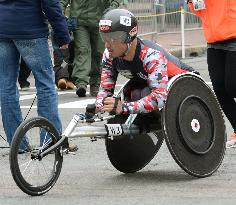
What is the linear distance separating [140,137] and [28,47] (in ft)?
4.70

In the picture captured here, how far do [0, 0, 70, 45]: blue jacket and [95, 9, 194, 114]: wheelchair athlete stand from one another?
124 cm

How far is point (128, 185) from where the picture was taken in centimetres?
678

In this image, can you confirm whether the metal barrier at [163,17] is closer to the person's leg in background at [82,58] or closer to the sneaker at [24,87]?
the sneaker at [24,87]

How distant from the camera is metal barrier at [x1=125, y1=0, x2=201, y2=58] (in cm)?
2047

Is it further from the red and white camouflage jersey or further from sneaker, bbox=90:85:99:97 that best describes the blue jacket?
sneaker, bbox=90:85:99:97

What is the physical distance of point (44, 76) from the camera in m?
8.24

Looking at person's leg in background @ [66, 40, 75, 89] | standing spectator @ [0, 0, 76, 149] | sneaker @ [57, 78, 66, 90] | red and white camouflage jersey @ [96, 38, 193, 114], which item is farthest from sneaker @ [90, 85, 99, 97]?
red and white camouflage jersey @ [96, 38, 193, 114]

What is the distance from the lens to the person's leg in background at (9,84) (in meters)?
8.18

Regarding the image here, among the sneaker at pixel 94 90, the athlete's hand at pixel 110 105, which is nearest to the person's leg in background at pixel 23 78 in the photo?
the sneaker at pixel 94 90

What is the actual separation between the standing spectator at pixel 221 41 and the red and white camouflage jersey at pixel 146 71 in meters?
0.95

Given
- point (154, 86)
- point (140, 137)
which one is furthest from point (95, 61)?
point (154, 86)

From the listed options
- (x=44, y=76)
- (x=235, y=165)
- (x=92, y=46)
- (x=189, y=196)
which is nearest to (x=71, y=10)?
(x=92, y=46)

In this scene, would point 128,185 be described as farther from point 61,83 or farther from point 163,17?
point 163,17

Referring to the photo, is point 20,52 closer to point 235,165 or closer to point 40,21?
point 40,21
